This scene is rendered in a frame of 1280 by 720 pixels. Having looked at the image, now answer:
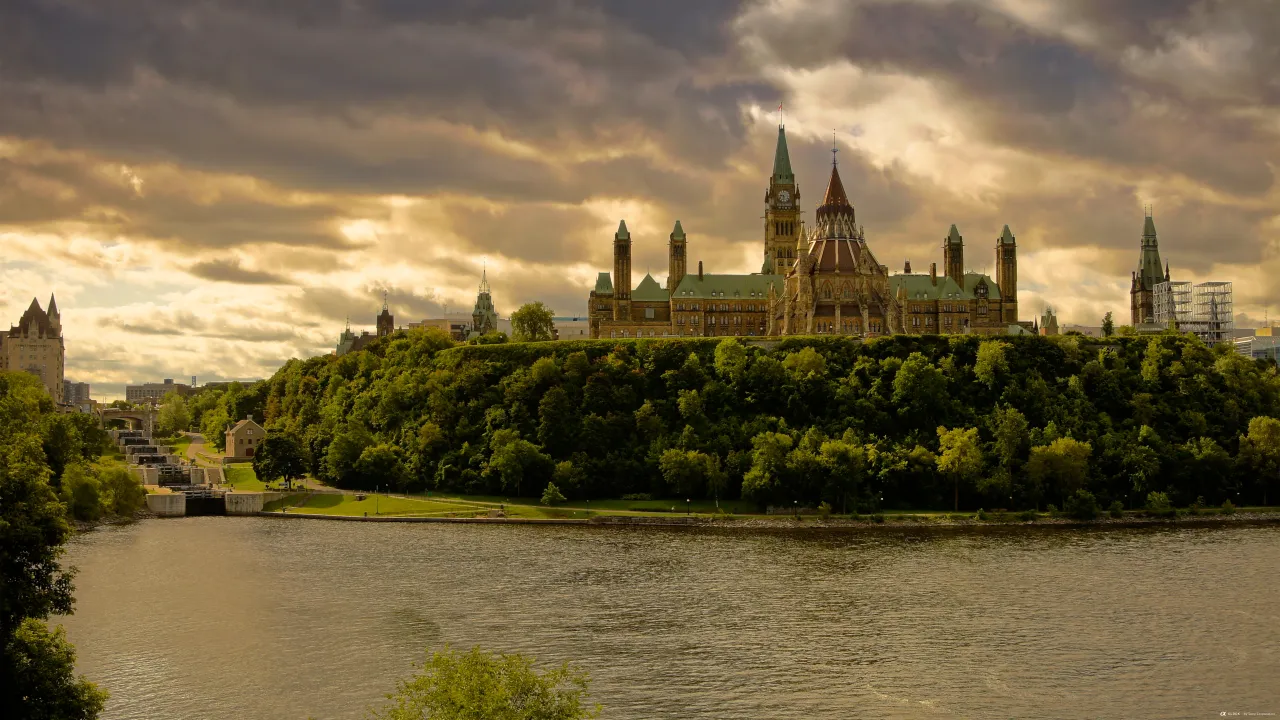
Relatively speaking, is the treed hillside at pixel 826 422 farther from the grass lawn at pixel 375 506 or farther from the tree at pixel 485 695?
the tree at pixel 485 695

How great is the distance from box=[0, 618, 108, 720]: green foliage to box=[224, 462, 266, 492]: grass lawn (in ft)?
340

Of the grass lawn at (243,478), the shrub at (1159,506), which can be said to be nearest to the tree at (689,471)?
the shrub at (1159,506)

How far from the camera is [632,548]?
3986 inches

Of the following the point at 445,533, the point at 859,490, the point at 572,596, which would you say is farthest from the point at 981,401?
the point at 572,596

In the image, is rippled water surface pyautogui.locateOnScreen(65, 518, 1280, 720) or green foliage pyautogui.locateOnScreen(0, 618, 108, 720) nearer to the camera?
green foliage pyautogui.locateOnScreen(0, 618, 108, 720)

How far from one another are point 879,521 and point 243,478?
84204 millimetres

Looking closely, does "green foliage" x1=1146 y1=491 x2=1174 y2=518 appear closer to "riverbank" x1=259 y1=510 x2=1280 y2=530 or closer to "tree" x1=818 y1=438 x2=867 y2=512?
"riverbank" x1=259 y1=510 x2=1280 y2=530

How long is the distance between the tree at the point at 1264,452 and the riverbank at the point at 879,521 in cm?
797

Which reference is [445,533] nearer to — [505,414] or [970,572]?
[505,414]

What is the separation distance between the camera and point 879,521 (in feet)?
389

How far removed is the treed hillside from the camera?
126 meters

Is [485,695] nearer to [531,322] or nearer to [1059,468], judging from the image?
[1059,468]

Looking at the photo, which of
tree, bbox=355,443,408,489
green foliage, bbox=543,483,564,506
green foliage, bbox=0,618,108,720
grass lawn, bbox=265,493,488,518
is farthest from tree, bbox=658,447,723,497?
green foliage, bbox=0,618,108,720

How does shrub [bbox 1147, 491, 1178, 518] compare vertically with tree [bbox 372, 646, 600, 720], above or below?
above
